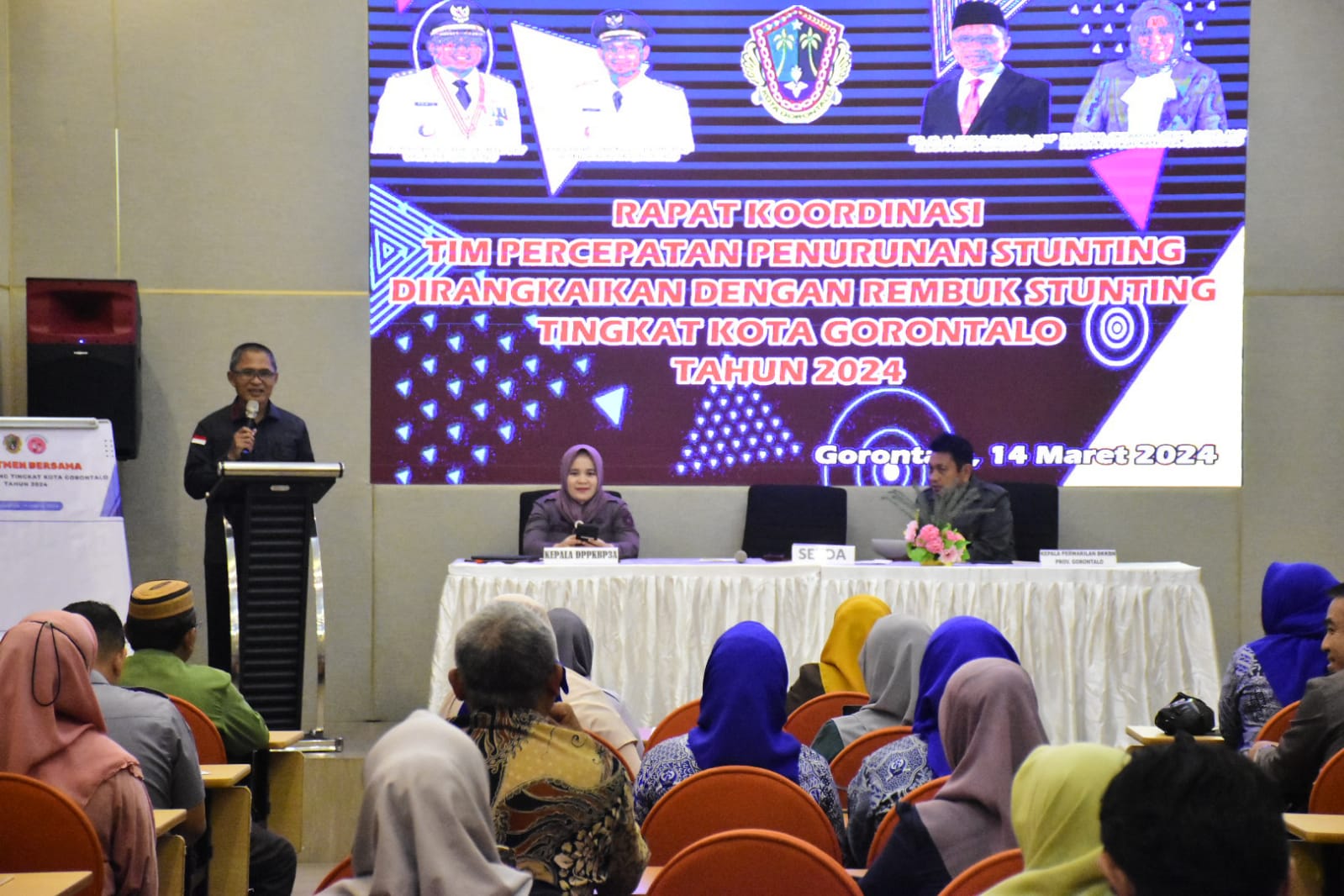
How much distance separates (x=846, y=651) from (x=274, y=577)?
1972 millimetres

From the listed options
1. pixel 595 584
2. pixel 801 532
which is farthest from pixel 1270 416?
pixel 595 584

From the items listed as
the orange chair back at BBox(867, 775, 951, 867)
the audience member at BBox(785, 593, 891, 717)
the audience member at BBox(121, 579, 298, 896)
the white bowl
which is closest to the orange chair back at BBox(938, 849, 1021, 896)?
the orange chair back at BBox(867, 775, 951, 867)

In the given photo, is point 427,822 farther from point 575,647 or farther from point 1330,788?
point 575,647

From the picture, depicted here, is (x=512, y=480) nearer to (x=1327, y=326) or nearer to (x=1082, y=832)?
(x=1327, y=326)

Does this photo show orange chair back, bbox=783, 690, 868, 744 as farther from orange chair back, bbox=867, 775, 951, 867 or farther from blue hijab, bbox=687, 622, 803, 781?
orange chair back, bbox=867, 775, 951, 867

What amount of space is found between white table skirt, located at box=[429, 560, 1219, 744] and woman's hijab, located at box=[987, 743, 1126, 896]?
3.75 meters

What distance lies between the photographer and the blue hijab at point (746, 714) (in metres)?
2.56

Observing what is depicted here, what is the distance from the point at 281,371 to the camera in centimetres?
642

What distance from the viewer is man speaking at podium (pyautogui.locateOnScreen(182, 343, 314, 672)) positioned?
493 cm

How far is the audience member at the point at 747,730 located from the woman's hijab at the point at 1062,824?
1.02m

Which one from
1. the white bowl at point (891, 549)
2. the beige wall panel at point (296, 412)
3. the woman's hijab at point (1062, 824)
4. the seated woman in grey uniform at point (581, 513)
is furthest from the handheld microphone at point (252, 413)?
the woman's hijab at point (1062, 824)

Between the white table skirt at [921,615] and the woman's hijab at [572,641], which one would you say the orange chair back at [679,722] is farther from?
the white table skirt at [921,615]

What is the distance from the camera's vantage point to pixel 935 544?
213 inches

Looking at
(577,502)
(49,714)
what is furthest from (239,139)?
(49,714)
